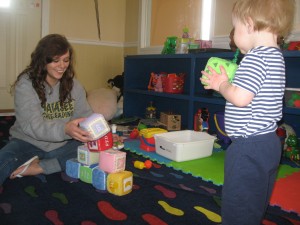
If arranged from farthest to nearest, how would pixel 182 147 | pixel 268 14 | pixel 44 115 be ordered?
pixel 182 147 → pixel 44 115 → pixel 268 14

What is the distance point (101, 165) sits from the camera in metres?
1.36

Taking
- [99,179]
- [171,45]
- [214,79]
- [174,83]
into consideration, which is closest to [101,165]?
[99,179]

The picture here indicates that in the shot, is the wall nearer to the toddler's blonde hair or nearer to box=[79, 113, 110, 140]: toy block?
box=[79, 113, 110, 140]: toy block

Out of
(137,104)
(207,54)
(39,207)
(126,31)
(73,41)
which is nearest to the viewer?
(39,207)

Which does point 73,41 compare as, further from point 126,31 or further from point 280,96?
point 280,96

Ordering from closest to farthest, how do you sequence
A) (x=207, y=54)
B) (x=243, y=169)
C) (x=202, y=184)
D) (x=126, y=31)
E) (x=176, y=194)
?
(x=243, y=169), (x=176, y=194), (x=202, y=184), (x=207, y=54), (x=126, y=31)

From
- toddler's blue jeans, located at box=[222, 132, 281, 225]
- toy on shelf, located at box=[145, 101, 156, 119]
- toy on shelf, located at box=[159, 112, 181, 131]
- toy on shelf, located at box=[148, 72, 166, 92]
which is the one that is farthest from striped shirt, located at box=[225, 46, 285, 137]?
toy on shelf, located at box=[145, 101, 156, 119]

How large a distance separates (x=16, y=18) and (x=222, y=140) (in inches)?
96.5

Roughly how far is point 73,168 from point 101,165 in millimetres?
182

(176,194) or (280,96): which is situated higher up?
(280,96)

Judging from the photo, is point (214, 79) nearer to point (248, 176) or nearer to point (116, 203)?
point (248, 176)

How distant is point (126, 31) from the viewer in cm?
383

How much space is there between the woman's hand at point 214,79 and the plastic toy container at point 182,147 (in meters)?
0.84

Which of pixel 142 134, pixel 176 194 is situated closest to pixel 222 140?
pixel 142 134
